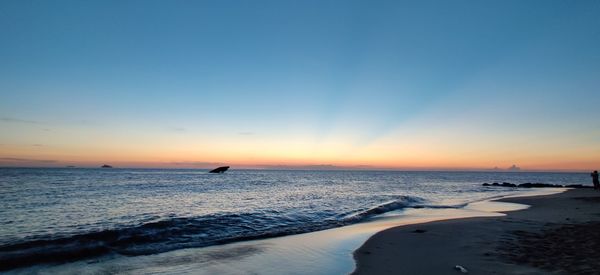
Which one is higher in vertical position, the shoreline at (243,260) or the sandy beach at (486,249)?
the sandy beach at (486,249)

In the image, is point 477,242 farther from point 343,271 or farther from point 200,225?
point 200,225

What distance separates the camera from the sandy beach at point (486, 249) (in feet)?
28.9

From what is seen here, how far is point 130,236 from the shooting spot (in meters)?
14.4

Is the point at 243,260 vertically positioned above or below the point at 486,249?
below

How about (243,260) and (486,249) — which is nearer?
(243,260)

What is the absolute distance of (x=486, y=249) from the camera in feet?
36.4

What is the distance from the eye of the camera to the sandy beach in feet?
28.9

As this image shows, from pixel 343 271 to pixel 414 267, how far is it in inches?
73.9

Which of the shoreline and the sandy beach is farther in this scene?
the shoreline

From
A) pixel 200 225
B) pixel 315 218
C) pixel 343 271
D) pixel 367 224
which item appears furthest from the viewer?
pixel 315 218

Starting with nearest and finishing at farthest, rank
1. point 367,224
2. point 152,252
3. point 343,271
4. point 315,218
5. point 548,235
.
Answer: point 343,271 < point 152,252 < point 548,235 < point 367,224 < point 315,218

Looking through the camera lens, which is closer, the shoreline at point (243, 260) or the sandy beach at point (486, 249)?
the sandy beach at point (486, 249)

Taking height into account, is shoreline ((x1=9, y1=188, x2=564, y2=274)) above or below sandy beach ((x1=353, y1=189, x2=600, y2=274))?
below

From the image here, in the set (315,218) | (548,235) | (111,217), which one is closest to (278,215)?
(315,218)
